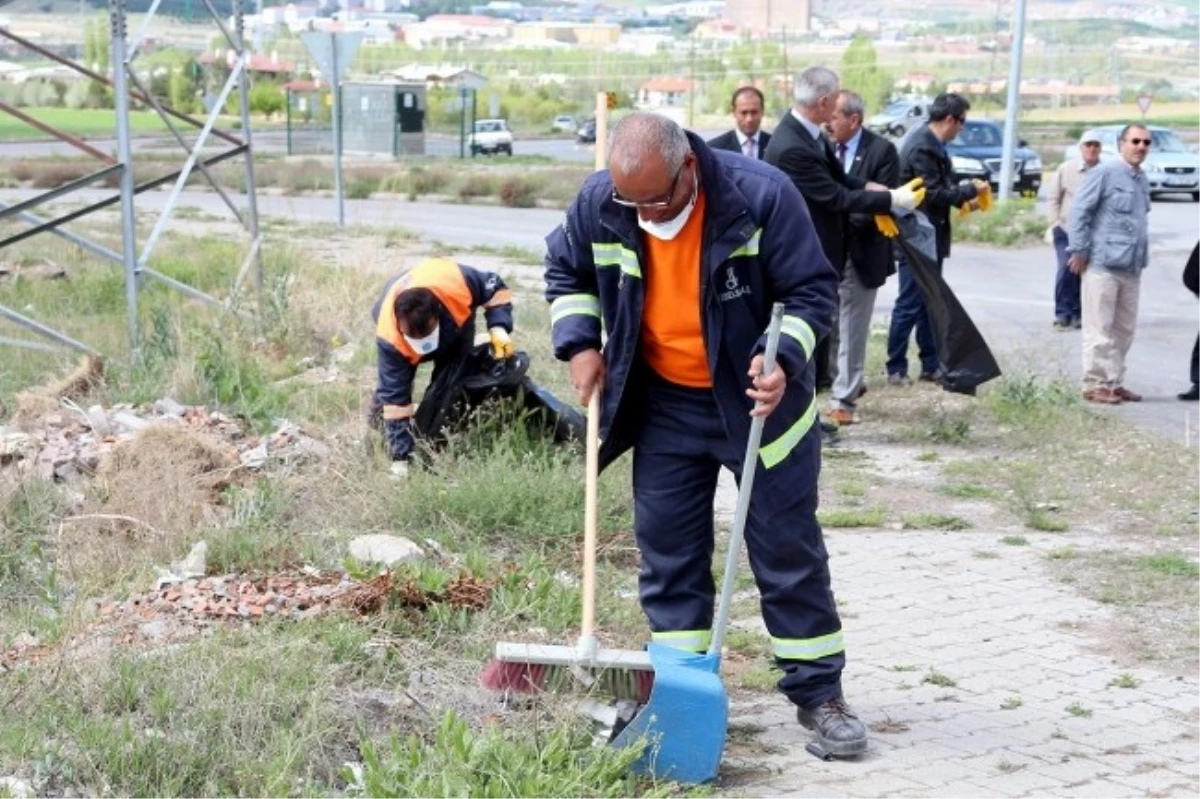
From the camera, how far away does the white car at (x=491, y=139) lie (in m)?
53.1

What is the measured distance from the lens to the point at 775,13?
6014 inches

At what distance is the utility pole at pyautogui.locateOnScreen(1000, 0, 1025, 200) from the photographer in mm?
26484

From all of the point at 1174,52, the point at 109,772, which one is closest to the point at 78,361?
the point at 109,772

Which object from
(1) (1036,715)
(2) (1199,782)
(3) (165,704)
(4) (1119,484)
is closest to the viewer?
(3) (165,704)

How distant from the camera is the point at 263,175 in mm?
37406

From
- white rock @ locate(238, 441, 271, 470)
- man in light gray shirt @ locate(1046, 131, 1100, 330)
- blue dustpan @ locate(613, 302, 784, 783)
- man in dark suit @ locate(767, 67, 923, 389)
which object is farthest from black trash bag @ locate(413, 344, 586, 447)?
man in light gray shirt @ locate(1046, 131, 1100, 330)

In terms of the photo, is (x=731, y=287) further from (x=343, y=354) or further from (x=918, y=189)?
(x=343, y=354)

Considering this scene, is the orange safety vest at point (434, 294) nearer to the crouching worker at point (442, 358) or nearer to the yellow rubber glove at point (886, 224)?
the crouching worker at point (442, 358)

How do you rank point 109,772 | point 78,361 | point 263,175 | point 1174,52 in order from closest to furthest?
1. point 109,772
2. point 78,361
3. point 263,175
4. point 1174,52

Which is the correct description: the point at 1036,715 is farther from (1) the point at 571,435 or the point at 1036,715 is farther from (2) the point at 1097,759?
(1) the point at 571,435

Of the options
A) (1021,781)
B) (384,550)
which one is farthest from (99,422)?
(1021,781)

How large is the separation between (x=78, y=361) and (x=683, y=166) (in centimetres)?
742

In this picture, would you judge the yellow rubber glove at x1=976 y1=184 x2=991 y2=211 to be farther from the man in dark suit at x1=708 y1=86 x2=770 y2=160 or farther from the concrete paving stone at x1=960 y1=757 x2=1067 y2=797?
the concrete paving stone at x1=960 y1=757 x2=1067 y2=797

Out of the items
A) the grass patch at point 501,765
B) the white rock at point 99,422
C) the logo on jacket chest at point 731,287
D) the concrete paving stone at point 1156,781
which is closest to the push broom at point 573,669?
the grass patch at point 501,765
